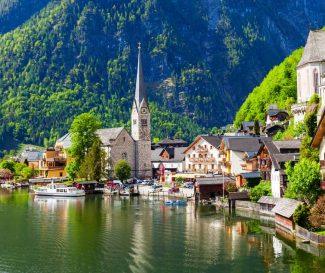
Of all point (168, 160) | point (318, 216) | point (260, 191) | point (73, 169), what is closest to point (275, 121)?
point (168, 160)

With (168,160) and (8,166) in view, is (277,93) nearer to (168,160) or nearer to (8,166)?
(168,160)

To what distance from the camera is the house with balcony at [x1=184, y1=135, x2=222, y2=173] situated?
118 meters

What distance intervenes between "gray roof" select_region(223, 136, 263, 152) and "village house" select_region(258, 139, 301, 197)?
20.3 meters

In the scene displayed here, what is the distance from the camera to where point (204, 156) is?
121m

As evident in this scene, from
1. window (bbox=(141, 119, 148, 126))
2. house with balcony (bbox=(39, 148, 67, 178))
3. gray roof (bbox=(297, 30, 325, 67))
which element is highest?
gray roof (bbox=(297, 30, 325, 67))

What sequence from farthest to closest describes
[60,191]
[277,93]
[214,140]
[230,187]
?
[277,93] < [214,140] < [60,191] < [230,187]

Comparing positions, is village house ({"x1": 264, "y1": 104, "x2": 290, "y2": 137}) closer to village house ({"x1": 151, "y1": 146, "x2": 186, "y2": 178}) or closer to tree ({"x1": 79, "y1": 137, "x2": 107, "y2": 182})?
village house ({"x1": 151, "y1": 146, "x2": 186, "y2": 178})

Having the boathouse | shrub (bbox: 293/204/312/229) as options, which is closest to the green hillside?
the boathouse

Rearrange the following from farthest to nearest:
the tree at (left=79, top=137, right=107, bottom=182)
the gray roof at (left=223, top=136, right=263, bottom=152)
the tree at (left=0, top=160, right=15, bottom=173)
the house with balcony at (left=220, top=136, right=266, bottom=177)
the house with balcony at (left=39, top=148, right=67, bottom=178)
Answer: the tree at (left=0, top=160, right=15, bottom=173) → the house with balcony at (left=39, top=148, right=67, bottom=178) → the tree at (left=79, top=137, right=107, bottom=182) → the gray roof at (left=223, top=136, right=263, bottom=152) → the house with balcony at (left=220, top=136, right=266, bottom=177)

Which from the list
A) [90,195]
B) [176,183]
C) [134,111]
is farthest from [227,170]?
[134,111]

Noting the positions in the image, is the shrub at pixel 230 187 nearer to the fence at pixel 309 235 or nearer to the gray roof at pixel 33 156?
the fence at pixel 309 235

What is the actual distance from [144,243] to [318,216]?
15.3 meters

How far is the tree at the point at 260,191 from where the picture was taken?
74.8 m

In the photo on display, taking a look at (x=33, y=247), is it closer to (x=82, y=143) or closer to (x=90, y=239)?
(x=90, y=239)
